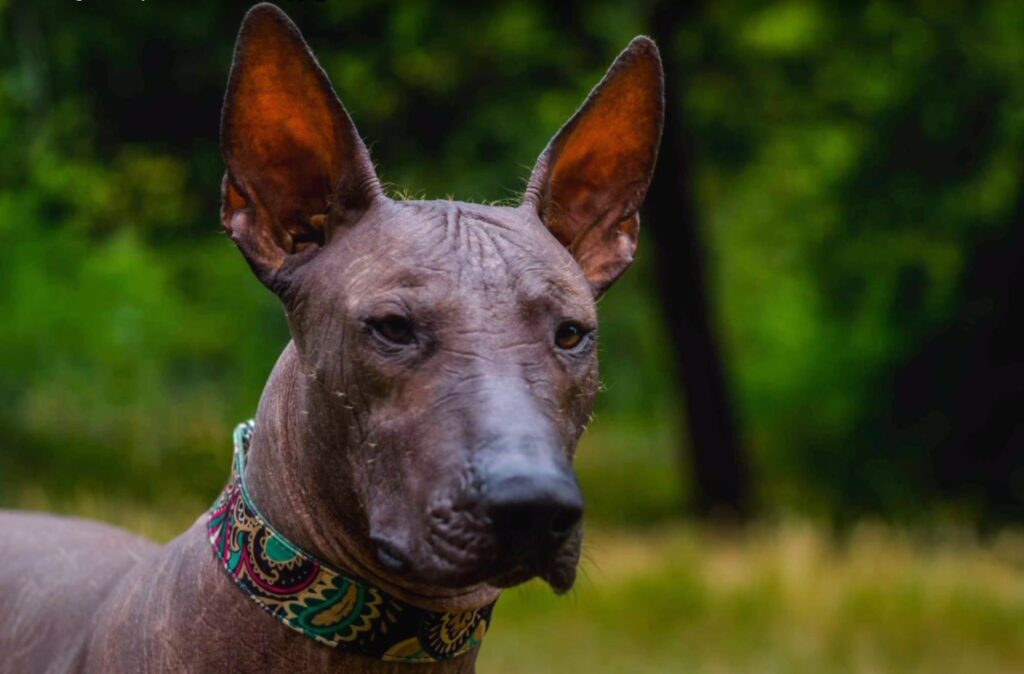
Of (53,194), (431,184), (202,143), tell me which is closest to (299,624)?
(53,194)

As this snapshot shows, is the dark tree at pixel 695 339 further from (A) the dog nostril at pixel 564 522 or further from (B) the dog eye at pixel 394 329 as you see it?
(A) the dog nostril at pixel 564 522

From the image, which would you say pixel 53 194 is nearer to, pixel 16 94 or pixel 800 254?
pixel 16 94

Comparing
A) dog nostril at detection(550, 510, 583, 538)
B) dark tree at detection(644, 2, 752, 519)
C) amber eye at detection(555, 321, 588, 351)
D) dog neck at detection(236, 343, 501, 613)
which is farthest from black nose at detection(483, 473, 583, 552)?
dark tree at detection(644, 2, 752, 519)

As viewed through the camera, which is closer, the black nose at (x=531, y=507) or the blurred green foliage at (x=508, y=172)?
the black nose at (x=531, y=507)

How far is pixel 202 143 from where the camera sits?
11789 mm

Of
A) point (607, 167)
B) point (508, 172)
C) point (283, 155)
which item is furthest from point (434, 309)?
point (508, 172)

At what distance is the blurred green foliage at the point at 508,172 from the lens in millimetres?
11375

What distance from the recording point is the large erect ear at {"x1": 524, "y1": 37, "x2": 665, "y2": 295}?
341cm

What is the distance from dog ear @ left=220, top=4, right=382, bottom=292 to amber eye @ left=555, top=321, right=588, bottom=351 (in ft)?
1.50

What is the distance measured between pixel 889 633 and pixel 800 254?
6485mm

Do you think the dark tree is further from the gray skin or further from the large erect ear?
the gray skin

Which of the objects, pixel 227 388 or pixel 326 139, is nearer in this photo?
pixel 326 139

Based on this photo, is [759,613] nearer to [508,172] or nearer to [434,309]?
[508,172]

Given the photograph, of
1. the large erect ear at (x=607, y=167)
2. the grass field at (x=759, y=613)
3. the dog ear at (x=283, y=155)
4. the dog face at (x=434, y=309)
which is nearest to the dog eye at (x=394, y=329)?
the dog face at (x=434, y=309)
